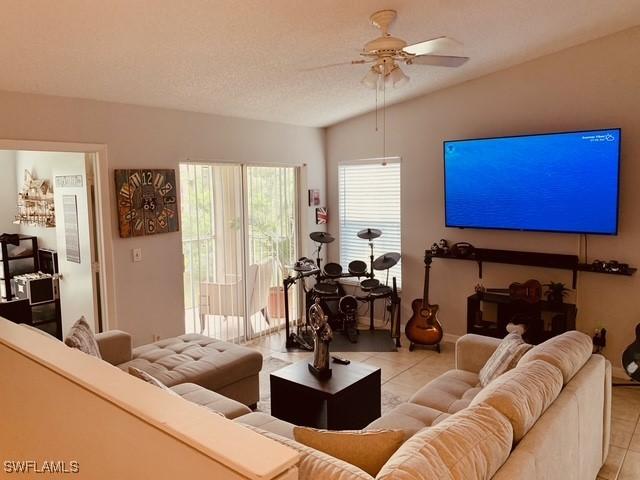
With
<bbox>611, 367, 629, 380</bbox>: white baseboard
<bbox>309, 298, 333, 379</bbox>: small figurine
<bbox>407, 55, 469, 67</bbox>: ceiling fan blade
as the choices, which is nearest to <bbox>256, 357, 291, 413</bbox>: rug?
<bbox>309, 298, 333, 379</bbox>: small figurine

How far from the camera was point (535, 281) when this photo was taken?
4.41 m

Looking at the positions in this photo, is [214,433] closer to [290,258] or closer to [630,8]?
[630,8]

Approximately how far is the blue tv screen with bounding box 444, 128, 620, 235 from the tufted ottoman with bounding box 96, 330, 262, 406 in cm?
258

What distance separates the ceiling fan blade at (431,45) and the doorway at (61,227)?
8.31 ft

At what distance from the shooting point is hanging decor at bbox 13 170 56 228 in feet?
16.0

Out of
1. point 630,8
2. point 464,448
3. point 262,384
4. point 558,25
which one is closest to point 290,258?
point 262,384

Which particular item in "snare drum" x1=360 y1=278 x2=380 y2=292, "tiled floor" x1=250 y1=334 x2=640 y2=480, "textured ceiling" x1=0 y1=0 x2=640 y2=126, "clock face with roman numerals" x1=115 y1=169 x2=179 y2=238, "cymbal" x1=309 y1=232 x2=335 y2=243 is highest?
"textured ceiling" x1=0 y1=0 x2=640 y2=126

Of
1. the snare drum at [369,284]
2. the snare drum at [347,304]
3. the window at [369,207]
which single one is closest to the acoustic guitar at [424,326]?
the snare drum at [369,284]

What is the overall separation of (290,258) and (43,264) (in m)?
2.67

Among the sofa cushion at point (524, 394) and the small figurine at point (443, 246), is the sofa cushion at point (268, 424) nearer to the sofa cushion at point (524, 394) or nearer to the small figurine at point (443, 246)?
the sofa cushion at point (524, 394)

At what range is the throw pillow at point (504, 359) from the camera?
268 centimetres

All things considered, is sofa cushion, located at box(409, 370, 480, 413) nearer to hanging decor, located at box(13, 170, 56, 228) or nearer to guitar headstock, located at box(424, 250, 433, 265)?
guitar headstock, located at box(424, 250, 433, 265)

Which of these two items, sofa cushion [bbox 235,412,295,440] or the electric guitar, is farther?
the electric guitar

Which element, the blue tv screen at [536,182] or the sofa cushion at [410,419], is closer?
the sofa cushion at [410,419]
